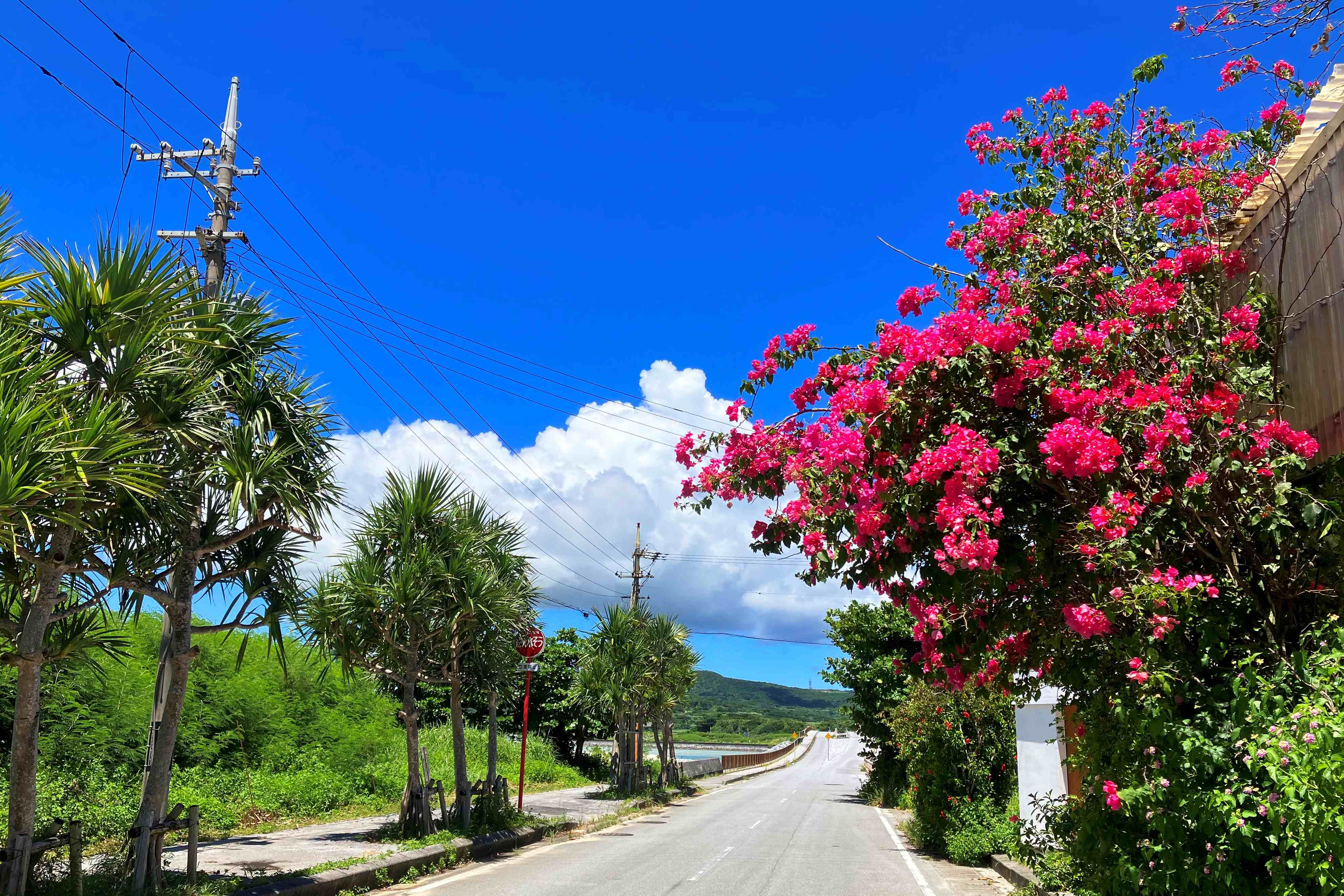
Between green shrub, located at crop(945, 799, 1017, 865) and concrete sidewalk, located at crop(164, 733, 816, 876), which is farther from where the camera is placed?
green shrub, located at crop(945, 799, 1017, 865)

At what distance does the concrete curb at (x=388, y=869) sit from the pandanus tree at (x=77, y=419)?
8.80ft

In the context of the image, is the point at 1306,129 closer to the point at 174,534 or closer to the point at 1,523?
the point at 1,523

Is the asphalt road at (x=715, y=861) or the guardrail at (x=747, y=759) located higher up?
the asphalt road at (x=715, y=861)

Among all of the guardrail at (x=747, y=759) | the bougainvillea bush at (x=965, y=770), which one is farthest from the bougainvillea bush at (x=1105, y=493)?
the guardrail at (x=747, y=759)

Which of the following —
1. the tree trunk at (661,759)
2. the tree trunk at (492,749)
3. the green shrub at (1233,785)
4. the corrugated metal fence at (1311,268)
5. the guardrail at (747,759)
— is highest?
the corrugated metal fence at (1311,268)

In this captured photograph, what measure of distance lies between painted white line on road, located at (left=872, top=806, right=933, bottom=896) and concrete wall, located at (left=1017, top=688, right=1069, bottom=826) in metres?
1.73

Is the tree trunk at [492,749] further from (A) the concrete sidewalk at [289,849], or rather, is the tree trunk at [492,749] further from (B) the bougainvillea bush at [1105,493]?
(B) the bougainvillea bush at [1105,493]

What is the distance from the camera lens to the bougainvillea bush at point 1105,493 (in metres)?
4.75

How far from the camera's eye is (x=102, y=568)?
8414 mm

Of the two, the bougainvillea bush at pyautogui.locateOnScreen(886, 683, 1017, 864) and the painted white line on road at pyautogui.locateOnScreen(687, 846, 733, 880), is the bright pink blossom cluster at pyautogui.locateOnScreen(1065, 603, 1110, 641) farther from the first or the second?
the bougainvillea bush at pyautogui.locateOnScreen(886, 683, 1017, 864)

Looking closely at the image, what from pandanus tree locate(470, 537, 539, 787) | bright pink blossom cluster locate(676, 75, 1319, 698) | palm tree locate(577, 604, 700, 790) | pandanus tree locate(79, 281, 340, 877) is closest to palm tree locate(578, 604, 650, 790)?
palm tree locate(577, 604, 700, 790)

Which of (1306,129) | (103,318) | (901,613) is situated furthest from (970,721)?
(103,318)

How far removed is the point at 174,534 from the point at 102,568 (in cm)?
64

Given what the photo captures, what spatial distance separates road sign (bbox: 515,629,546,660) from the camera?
1728cm
